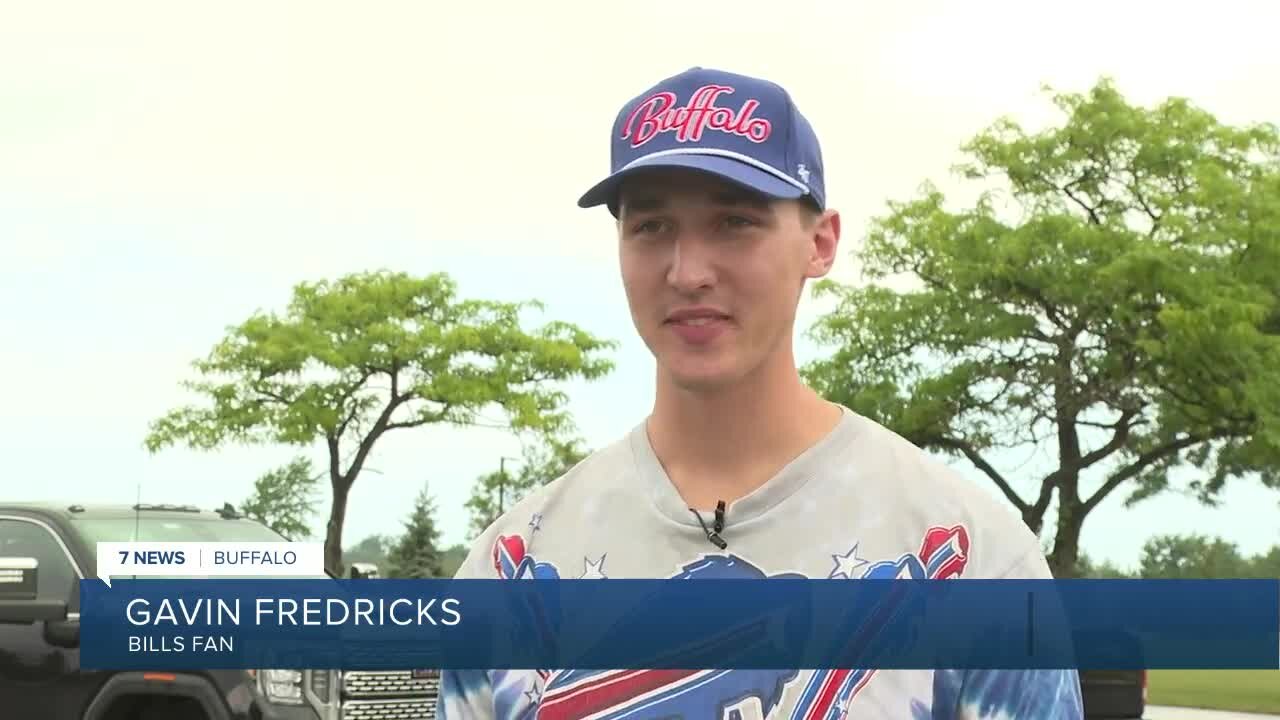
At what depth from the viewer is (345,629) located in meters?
10.6

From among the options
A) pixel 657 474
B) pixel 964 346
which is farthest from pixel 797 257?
pixel 964 346

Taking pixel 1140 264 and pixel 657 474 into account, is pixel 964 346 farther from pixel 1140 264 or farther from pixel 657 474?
pixel 657 474

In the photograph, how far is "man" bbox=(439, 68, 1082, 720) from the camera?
2330mm

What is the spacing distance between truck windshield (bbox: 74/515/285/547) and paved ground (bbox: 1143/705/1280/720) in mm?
13778

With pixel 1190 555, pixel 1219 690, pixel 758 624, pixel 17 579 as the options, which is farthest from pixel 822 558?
pixel 1190 555

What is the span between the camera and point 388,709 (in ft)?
34.9

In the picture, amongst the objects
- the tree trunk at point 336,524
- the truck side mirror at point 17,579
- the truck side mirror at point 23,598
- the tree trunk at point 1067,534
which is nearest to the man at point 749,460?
the truck side mirror at point 23,598

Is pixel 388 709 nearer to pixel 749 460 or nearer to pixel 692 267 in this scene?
pixel 749 460

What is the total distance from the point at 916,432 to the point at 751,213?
32468 millimetres

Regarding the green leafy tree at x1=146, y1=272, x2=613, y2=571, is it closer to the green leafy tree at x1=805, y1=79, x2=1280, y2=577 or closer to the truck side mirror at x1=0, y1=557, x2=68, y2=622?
the green leafy tree at x1=805, y1=79, x2=1280, y2=577

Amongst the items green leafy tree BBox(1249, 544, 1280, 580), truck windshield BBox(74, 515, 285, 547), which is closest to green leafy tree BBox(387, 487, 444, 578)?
green leafy tree BBox(1249, 544, 1280, 580)

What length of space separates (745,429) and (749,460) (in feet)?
0.15

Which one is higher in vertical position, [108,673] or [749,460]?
[108,673]

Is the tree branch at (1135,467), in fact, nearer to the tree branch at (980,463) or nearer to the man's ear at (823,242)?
the tree branch at (980,463)
